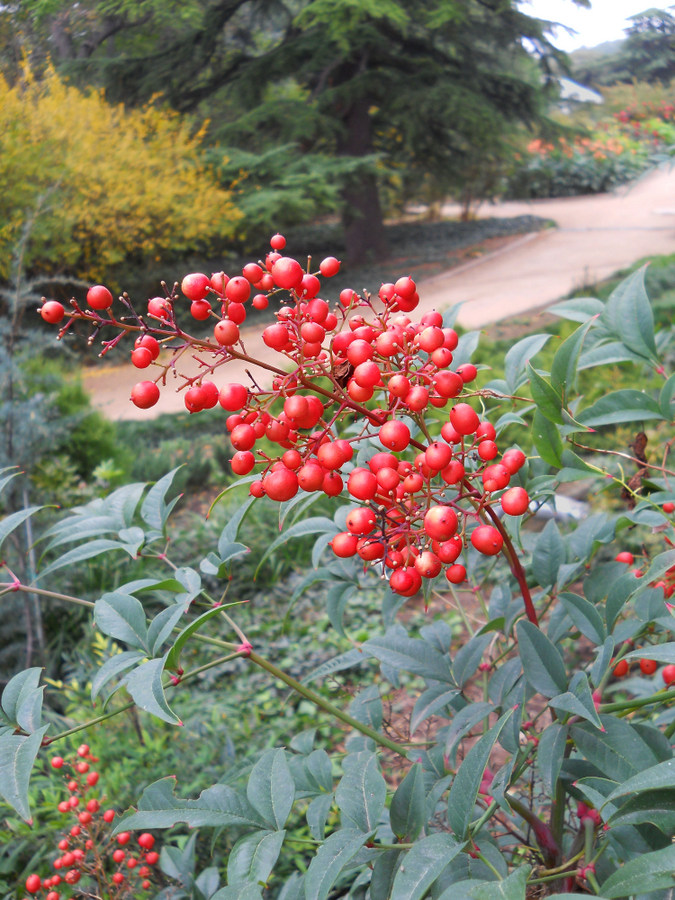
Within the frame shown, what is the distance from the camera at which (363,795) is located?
0.49 meters

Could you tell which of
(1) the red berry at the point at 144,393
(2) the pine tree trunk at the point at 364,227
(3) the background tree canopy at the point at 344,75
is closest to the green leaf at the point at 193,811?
(1) the red berry at the point at 144,393

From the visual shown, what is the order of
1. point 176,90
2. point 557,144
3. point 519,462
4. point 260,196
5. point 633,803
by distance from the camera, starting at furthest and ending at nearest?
point 557,144 < point 176,90 < point 260,196 < point 519,462 < point 633,803

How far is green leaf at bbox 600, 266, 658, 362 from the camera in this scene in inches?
26.7

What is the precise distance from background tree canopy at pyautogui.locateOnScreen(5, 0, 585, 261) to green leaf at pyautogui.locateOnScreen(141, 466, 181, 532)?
5718 millimetres

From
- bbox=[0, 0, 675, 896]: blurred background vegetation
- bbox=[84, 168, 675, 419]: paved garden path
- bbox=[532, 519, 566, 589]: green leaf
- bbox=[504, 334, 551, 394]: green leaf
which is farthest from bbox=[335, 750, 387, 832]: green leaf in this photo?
bbox=[84, 168, 675, 419]: paved garden path

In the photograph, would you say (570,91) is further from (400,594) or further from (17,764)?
(17,764)

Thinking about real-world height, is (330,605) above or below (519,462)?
below

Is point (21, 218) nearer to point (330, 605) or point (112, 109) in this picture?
point (112, 109)

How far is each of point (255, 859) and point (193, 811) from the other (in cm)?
7

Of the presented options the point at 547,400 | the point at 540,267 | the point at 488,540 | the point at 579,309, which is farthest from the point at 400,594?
the point at 540,267

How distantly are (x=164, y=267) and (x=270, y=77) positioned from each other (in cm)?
233

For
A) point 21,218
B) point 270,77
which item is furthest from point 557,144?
point 21,218

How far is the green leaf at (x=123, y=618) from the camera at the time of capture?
1.80ft

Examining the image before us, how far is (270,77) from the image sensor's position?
6816 millimetres
